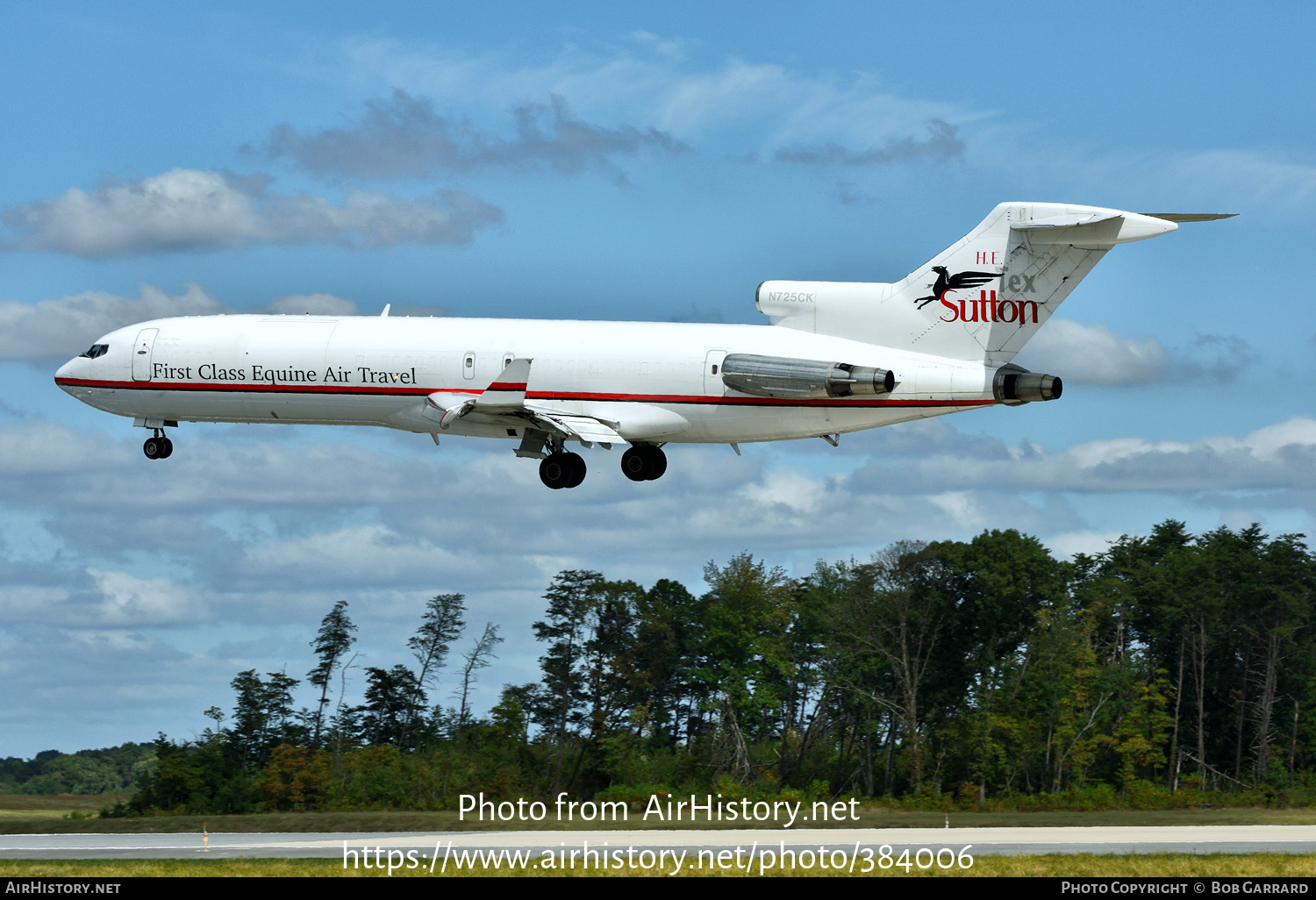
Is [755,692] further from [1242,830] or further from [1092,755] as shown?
[1242,830]

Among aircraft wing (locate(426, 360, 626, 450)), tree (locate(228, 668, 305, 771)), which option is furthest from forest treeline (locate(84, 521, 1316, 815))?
aircraft wing (locate(426, 360, 626, 450))

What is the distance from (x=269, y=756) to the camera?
8294 cm

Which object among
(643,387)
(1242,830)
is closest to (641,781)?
(1242,830)

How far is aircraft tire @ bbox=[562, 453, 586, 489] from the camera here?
4284 centimetres

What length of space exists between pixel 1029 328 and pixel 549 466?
47.2 feet

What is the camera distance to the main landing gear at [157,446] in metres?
48.2

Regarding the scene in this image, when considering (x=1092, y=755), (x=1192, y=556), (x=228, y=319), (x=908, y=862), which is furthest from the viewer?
(x=1192, y=556)

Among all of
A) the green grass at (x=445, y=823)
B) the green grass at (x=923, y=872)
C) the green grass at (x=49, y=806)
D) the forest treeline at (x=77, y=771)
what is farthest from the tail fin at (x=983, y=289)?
the forest treeline at (x=77, y=771)

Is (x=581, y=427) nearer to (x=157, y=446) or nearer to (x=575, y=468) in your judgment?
(x=575, y=468)

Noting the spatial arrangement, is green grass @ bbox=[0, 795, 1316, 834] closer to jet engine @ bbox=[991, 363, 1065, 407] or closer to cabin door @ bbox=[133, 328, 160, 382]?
cabin door @ bbox=[133, 328, 160, 382]

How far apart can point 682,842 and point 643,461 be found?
11.5m

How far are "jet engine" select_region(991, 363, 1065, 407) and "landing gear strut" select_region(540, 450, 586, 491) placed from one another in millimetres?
12376

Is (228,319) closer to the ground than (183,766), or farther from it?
farther from it

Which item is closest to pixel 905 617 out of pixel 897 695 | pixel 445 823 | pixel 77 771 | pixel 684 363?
pixel 897 695
